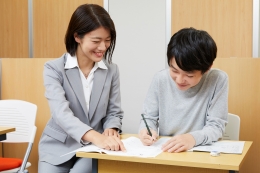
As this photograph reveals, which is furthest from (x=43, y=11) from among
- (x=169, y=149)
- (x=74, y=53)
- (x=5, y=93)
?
(x=169, y=149)

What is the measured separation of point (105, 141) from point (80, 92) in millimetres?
398

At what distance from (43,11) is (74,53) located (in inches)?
96.7

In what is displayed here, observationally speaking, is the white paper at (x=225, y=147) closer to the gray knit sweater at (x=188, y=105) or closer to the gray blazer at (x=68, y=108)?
the gray knit sweater at (x=188, y=105)

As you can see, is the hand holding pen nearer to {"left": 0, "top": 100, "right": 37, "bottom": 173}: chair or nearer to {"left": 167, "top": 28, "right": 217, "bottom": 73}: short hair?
{"left": 167, "top": 28, "right": 217, "bottom": 73}: short hair

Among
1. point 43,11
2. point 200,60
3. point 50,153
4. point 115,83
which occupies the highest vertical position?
point 43,11

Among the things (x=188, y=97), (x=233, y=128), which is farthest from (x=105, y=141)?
(x=233, y=128)

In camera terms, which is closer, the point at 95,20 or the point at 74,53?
the point at 95,20

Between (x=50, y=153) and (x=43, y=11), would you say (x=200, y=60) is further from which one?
(x=43, y=11)

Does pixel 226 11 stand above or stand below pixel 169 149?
above

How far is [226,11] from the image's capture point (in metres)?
3.55

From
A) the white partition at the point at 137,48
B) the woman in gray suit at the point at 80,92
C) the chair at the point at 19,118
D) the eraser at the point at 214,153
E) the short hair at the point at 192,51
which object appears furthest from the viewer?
the white partition at the point at 137,48

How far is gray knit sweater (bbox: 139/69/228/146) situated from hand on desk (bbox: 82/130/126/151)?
0.91 feet

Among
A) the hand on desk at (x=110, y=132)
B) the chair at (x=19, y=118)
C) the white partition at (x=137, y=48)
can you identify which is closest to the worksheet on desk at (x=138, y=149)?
the hand on desk at (x=110, y=132)

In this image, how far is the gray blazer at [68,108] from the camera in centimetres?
184
